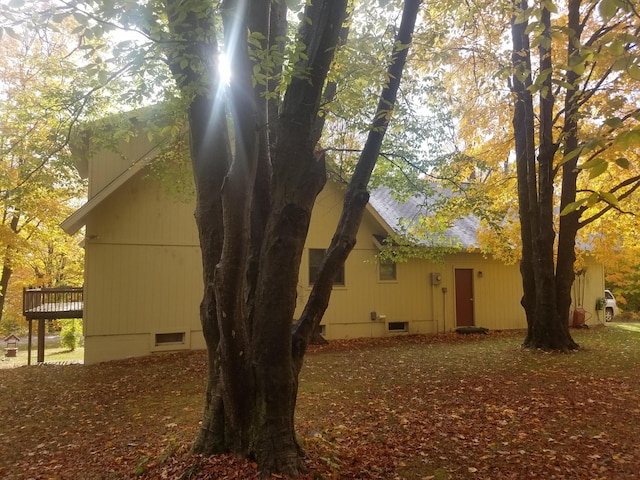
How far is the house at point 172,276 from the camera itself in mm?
12195

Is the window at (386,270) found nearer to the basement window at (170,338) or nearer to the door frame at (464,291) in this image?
the door frame at (464,291)

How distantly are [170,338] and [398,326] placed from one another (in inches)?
299

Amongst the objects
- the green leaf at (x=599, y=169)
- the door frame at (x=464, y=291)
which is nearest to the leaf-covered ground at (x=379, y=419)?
the green leaf at (x=599, y=169)

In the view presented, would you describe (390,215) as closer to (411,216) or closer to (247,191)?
(411,216)

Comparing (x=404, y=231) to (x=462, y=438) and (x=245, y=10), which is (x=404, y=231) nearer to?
(x=462, y=438)

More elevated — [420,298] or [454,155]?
[454,155]

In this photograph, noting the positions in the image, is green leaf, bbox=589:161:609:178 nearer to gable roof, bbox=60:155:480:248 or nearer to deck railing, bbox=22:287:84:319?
gable roof, bbox=60:155:480:248

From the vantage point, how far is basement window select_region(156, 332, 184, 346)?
42.4 feet

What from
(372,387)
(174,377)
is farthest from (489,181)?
(174,377)

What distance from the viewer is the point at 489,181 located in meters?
15.2

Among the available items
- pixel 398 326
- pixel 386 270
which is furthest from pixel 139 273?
pixel 398 326

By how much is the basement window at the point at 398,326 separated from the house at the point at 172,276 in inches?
1.4

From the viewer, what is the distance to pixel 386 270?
16188 millimetres

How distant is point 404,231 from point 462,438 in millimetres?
8386
